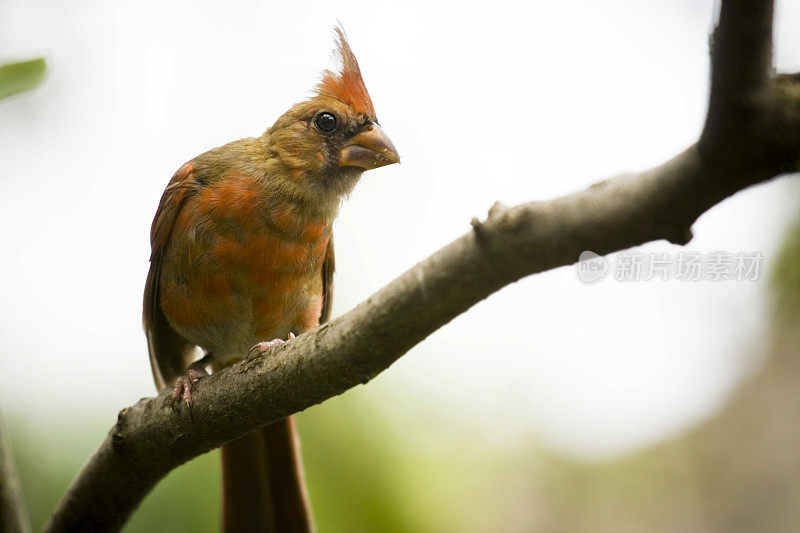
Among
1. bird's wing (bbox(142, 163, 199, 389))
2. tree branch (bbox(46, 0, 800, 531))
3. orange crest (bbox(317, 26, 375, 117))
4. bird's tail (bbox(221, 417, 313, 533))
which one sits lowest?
bird's tail (bbox(221, 417, 313, 533))

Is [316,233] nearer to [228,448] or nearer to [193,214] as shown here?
[193,214]

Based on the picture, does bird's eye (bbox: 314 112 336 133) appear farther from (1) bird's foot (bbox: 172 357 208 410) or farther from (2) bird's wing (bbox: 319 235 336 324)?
(1) bird's foot (bbox: 172 357 208 410)

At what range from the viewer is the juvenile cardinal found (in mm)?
3203

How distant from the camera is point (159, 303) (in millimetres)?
3463

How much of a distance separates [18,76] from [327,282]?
1.89 m

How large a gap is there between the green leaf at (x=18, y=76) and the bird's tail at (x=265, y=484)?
1681 mm

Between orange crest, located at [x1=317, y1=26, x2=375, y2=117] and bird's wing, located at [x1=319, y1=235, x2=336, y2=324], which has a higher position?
orange crest, located at [x1=317, y1=26, x2=375, y2=117]

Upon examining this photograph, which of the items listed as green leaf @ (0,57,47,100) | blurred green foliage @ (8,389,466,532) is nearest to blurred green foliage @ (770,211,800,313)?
blurred green foliage @ (8,389,466,532)

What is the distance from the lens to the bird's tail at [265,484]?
10.8ft

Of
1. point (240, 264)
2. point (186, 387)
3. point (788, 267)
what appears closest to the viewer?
point (186, 387)

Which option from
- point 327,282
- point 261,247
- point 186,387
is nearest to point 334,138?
point 261,247

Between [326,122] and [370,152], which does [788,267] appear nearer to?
[370,152]

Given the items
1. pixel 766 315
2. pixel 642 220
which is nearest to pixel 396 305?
pixel 642 220

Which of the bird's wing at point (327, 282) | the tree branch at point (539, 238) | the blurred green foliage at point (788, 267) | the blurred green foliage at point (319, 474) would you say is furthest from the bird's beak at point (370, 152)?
the blurred green foliage at point (788, 267)
